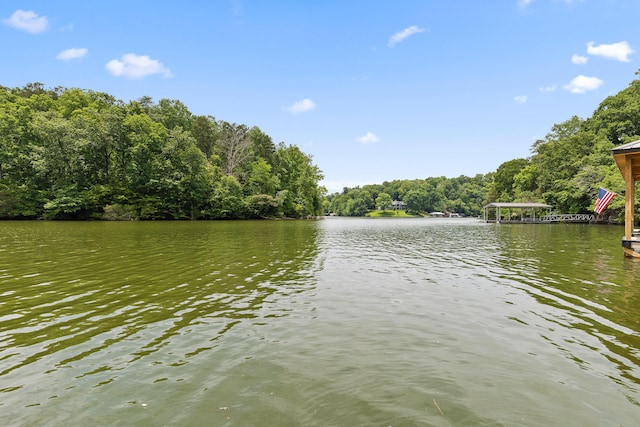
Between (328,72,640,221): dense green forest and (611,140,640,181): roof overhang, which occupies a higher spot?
(328,72,640,221): dense green forest

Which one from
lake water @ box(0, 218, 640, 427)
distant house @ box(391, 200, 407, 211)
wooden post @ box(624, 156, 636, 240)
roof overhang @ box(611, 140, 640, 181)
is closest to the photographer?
lake water @ box(0, 218, 640, 427)

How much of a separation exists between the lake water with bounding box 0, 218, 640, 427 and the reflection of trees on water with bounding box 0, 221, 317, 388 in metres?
0.05

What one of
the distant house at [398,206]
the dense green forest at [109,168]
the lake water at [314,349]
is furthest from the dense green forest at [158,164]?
the distant house at [398,206]

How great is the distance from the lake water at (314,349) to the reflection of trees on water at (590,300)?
0.05 m

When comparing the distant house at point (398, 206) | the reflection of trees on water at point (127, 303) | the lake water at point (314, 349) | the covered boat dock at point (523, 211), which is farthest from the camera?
the distant house at point (398, 206)

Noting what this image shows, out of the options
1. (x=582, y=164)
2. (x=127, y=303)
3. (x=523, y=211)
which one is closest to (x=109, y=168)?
(x=127, y=303)

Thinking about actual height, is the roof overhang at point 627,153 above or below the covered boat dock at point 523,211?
above

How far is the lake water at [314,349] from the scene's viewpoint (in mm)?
3830

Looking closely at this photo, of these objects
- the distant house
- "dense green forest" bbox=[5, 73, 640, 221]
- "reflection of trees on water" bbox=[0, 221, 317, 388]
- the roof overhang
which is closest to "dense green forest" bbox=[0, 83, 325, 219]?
"dense green forest" bbox=[5, 73, 640, 221]

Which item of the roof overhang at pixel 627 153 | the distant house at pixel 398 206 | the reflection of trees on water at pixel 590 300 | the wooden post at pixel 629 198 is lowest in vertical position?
the reflection of trees on water at pixel 590 300

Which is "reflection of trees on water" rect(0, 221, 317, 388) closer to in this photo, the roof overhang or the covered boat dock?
the roof overhang

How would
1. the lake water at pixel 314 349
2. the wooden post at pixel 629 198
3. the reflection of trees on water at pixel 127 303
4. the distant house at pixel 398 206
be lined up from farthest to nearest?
the distant house at pixel 398 206 → the wooden post at pixel 629 198 → the reflection of trees on water at pixel 127 303 → the lake water at pixel 314 349

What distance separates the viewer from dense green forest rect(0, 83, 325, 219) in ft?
172

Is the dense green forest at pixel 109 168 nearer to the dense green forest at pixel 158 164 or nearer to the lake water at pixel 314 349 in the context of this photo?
the dense green forest at pixel 158 164
